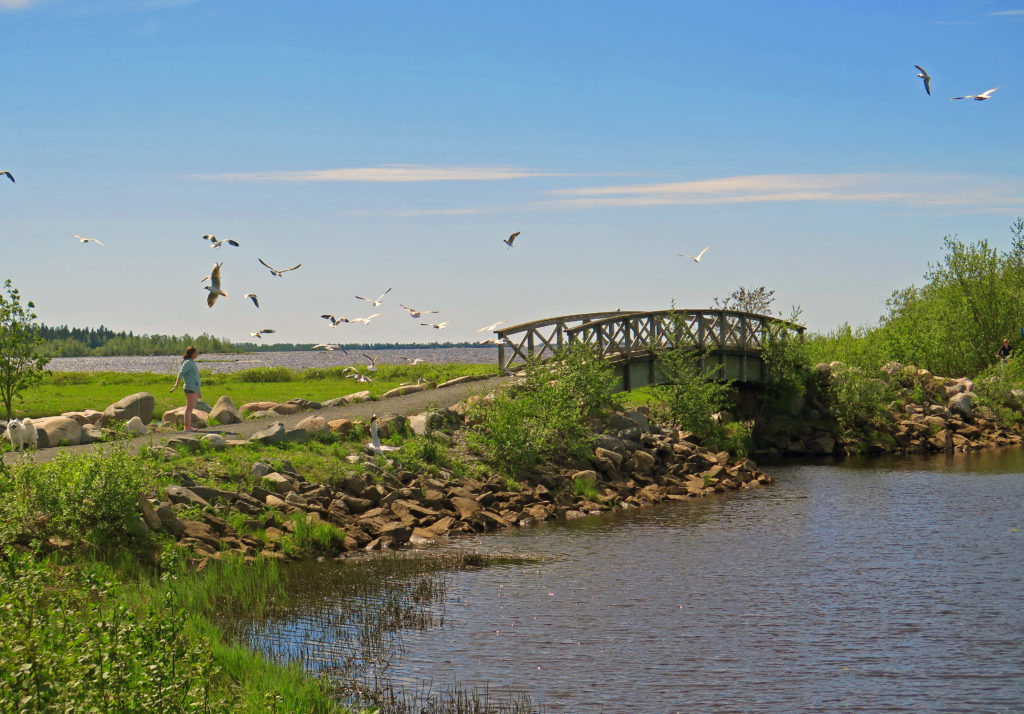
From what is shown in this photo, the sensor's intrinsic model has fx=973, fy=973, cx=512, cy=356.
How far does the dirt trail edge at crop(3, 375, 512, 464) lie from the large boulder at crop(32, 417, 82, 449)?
545 mm

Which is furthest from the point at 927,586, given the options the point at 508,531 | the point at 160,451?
the point at 160,451

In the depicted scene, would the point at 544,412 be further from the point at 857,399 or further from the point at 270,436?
the point at 857,399

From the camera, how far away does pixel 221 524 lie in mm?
17672

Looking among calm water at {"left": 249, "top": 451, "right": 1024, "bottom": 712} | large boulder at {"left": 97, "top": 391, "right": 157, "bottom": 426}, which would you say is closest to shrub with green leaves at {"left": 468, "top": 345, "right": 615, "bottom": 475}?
calm water at {"left": 249, "top": 451, "right": 1024, "bottom": 712}

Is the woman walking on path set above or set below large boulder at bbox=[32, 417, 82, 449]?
above

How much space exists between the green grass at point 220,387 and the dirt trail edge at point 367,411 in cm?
250

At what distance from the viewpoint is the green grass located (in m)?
33.5

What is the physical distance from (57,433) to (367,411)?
8325mm

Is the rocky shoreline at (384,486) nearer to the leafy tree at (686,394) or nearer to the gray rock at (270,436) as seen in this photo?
the gray rock at (270,436)

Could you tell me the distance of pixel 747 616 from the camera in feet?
47.7

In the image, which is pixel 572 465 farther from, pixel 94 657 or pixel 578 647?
pixel 94 657

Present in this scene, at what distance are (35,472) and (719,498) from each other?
17.7m

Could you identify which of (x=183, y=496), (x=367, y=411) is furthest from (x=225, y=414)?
(x=183, y=496)

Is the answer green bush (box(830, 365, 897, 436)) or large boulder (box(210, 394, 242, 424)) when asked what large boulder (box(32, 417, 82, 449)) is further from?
green bush (box(830, 365, 897, 436))
